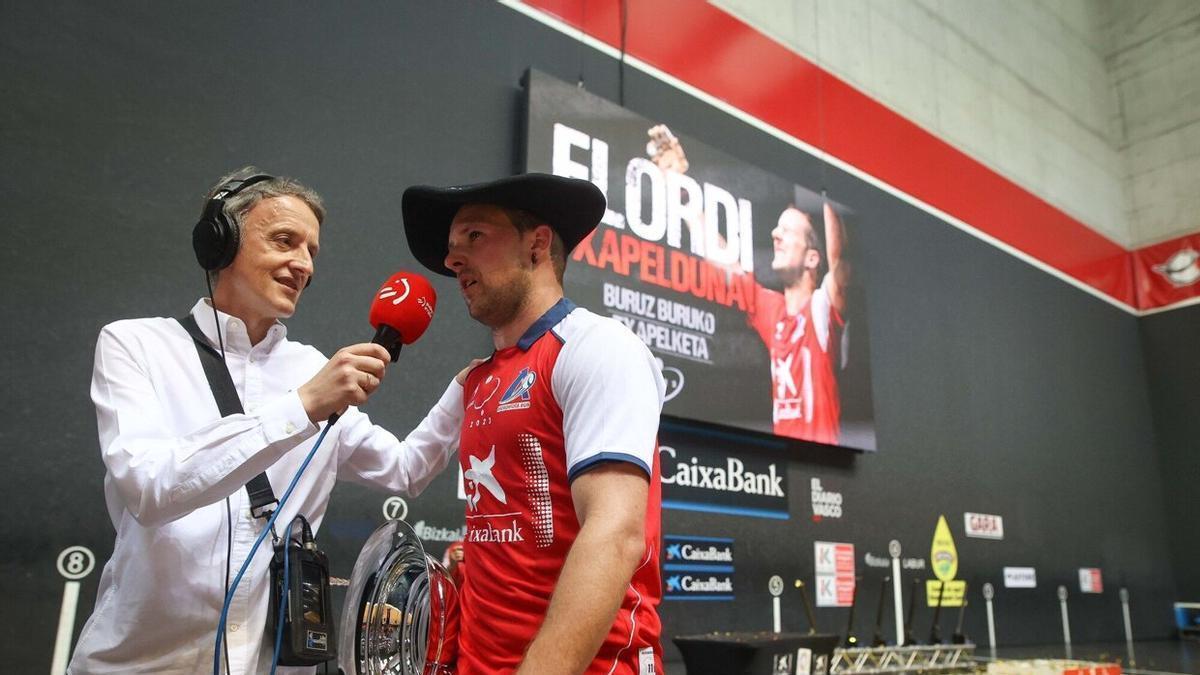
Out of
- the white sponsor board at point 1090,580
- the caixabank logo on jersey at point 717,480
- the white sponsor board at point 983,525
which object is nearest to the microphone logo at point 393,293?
the caixabank logo on jersey at point 717,480

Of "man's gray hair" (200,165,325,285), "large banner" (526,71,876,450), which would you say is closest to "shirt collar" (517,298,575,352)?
"man's gray hair" (200,165,325,285)

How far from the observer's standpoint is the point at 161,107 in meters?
2.20

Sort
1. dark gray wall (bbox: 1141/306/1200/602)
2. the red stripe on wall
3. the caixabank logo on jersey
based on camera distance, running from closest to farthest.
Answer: the caixabank logo on jersey
the red stripe on wall
dark gray wall (bbox: 1141/306/1200/602)

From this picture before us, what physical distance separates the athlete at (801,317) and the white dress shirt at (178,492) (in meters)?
2.17

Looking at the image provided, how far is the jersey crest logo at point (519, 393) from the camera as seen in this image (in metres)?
1.11

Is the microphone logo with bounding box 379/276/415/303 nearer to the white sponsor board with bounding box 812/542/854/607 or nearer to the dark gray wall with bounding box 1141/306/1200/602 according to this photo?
the white sponsor board with bounding box 812/542/854/607

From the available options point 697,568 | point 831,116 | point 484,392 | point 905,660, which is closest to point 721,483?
point 697,568

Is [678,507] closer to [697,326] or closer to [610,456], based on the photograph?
[697,326]

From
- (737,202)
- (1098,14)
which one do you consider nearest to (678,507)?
(737,202)

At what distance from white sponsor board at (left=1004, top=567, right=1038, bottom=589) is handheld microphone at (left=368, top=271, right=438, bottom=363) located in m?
3.96

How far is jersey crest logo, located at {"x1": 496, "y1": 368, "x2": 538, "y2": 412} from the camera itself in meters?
1.11

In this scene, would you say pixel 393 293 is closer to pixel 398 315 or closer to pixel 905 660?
pixel 398 315

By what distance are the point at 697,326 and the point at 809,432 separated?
2.21 feet

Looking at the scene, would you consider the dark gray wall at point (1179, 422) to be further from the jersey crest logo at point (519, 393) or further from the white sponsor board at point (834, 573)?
the jersey crest logo at point (519, 393)
